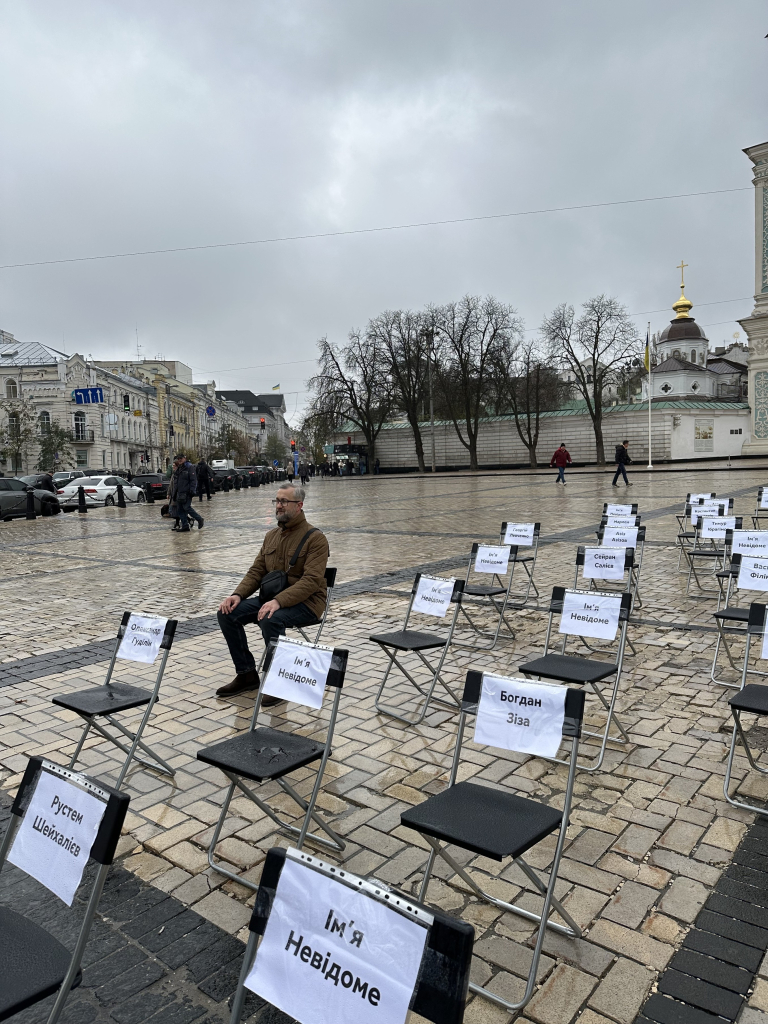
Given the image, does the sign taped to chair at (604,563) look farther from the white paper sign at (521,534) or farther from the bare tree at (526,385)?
the bare tree at (526,385)

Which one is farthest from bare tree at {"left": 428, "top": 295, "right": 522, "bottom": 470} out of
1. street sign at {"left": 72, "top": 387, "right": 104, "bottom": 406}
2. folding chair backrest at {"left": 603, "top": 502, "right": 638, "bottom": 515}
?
folding chair backrest at {"left": 603, "top": 502, "right": 638, "bottom": 515}

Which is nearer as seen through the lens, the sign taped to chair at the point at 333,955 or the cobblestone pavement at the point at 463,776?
the sign taped to chair at the point at 333,955

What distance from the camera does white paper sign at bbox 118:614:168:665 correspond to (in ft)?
14.9

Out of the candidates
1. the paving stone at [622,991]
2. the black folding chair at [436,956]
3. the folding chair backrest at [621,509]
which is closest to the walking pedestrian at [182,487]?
the folding chair backrest at [621,509]

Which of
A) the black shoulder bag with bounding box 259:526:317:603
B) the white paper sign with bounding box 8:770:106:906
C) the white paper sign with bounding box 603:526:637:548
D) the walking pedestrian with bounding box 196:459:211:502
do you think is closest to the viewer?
the white paper sign with bounding box 8:770:106:906

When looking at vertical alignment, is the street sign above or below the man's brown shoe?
above

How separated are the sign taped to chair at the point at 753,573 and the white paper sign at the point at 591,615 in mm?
2005

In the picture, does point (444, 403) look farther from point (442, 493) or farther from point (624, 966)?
point (624, 966)

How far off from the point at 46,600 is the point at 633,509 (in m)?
8.12

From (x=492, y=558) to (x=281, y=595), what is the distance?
8.92ft

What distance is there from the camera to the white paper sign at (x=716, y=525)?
364 inches

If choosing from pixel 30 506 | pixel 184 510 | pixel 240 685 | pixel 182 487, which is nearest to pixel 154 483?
pixel 30 506

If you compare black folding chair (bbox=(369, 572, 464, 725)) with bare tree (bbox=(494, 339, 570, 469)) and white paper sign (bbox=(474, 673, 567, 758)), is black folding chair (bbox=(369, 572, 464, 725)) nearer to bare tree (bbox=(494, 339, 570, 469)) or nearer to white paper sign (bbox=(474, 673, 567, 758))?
white paper sign (bbox=(474, 673, 567, 758))

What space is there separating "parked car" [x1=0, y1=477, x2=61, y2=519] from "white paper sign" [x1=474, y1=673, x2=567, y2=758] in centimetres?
2376
